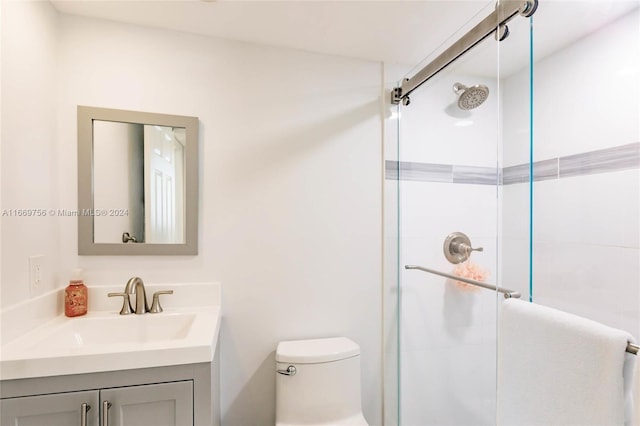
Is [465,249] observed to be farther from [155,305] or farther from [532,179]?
[155,305]

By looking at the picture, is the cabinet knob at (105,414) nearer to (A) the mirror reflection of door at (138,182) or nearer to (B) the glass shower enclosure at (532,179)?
(A) the mirror reflection of door at (138,182)

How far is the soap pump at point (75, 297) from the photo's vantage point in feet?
4.43

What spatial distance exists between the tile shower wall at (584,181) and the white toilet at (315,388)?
2.98 feet

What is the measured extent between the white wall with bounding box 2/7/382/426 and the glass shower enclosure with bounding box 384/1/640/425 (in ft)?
1.32

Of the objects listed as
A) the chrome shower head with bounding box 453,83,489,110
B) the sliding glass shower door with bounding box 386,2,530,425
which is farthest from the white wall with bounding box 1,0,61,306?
the chrome shower head with bounding box 453,83,489,110

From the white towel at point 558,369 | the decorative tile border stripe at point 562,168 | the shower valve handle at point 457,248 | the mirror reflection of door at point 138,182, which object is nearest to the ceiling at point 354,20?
the decorative tile border stripe at point 562,168

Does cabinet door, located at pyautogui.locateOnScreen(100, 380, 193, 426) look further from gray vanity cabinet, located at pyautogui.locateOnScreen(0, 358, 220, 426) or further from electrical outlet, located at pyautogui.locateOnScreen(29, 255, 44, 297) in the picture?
electrical outlet, located at pyautogui.locateOnScreen(29, 255, 44, 297)

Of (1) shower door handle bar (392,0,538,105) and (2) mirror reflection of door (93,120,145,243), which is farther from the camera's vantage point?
(2) mirror reflection of door (93,120,145,243)

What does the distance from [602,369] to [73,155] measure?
2.06 metres

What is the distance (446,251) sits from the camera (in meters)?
1.55

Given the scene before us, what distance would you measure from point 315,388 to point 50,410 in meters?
1.00

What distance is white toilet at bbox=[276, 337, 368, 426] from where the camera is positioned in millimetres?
1488

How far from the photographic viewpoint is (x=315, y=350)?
5.14 ft

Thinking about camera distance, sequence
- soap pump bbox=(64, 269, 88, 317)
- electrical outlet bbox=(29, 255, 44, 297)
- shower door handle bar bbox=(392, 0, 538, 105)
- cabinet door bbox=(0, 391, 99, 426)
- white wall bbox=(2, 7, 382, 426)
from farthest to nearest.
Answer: white wall bbox=(2, 7, 382, 426) → soap pump bbox=(64, 269, 88, 317) → electrical outlet bbox=(29, 255, 44, 297) → shower door handle bar bbox=(392, 0, 538, 105) → cabinet door bbox=(0, 391, 99, 426)
